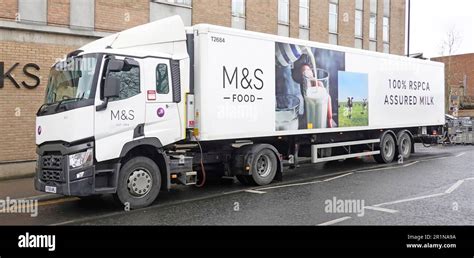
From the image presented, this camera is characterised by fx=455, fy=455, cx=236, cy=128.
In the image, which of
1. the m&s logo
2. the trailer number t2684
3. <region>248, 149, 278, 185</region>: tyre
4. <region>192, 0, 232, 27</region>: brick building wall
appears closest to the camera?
the trailer number t2684

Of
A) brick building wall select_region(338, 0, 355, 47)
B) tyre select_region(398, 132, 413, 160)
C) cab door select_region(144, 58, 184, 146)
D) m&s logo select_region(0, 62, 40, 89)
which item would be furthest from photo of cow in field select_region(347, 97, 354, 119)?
brick building wall select_region(338, 0, 355, 47)

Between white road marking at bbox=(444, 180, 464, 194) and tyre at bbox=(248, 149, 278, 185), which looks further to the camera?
tyre at bbox=(248, 149, 278, 185)

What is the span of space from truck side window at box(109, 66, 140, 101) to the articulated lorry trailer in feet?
0.06

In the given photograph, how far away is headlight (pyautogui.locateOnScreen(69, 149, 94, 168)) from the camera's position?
7.33m

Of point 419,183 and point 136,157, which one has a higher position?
point 136,157

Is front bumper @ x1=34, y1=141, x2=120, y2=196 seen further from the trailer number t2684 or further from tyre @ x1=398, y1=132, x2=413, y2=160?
tyre @ x1=398, y1=132, x2=413, y2=160

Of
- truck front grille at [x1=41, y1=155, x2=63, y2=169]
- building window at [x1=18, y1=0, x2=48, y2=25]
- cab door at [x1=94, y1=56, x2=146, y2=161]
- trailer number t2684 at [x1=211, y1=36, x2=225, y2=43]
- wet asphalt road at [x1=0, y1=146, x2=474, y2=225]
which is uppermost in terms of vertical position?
building window at [x1=18, y1=0, x2=48, y2=25]

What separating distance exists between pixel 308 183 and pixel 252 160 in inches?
64.8

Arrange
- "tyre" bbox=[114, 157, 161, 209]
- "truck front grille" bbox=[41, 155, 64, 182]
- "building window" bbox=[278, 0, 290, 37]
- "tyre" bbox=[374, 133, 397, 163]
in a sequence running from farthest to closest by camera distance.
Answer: "building window" bbox=[278, 0, 290, 37] < "tyre" bbox=[374, 133, 397, 163] < "tyre" bbox=[114, 157, 161, 209] < "truck front grille" bbox=[41, 155, 64, 182]

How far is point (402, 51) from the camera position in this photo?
2822cm

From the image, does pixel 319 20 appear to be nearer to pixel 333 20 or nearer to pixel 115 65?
pixel 333 20

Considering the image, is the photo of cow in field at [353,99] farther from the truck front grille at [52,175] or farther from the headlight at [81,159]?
the truck front grille at [52,175]
